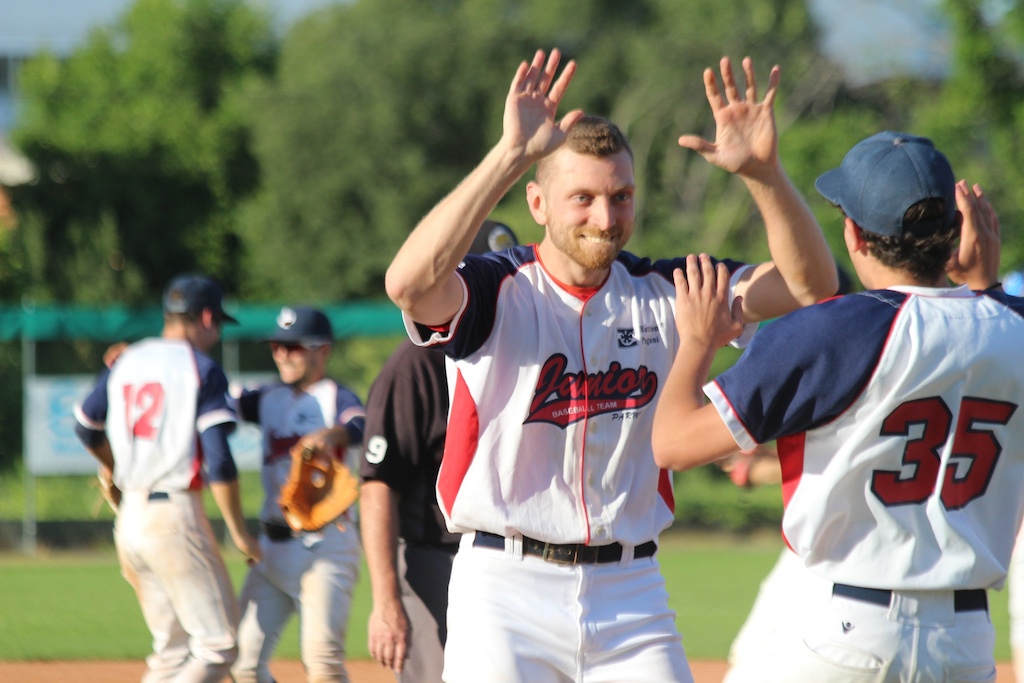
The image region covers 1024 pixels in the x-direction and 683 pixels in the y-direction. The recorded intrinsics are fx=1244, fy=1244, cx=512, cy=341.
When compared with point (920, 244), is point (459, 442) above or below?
below

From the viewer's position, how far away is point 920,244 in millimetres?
2992

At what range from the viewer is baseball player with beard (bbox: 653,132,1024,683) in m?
2.87

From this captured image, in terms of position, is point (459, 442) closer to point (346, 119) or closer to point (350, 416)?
point (350, 416)

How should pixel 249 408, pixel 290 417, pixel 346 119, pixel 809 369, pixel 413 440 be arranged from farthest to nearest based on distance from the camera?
pixel 346 119, pixel 249 408, pixel 290 417, pixel 413 440, pixel 809 369

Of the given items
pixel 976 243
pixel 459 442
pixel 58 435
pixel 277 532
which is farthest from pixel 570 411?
pixel 58 435

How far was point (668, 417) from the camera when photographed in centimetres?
302

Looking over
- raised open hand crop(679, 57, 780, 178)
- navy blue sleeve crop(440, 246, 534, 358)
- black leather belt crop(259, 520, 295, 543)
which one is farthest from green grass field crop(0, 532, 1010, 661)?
raised open hand crop(679, 57, 780, 178)

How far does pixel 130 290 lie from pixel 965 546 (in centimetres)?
2271

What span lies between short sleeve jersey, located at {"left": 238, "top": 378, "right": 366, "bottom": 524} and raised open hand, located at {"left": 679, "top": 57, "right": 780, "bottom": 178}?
144 inches

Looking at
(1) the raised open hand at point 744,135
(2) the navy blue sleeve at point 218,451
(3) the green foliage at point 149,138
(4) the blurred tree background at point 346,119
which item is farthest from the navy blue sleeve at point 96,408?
(4) the blurred tree background at point 346,119

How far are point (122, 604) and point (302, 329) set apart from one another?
18.6 feet

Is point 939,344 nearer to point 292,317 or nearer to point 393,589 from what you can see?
point 393,589

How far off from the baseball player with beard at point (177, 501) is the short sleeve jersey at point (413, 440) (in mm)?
1870

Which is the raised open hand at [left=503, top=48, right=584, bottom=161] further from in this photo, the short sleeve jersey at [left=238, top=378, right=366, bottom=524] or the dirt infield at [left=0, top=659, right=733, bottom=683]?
the dirt infield at [left=0, top=659, right=733, bottom=683]
